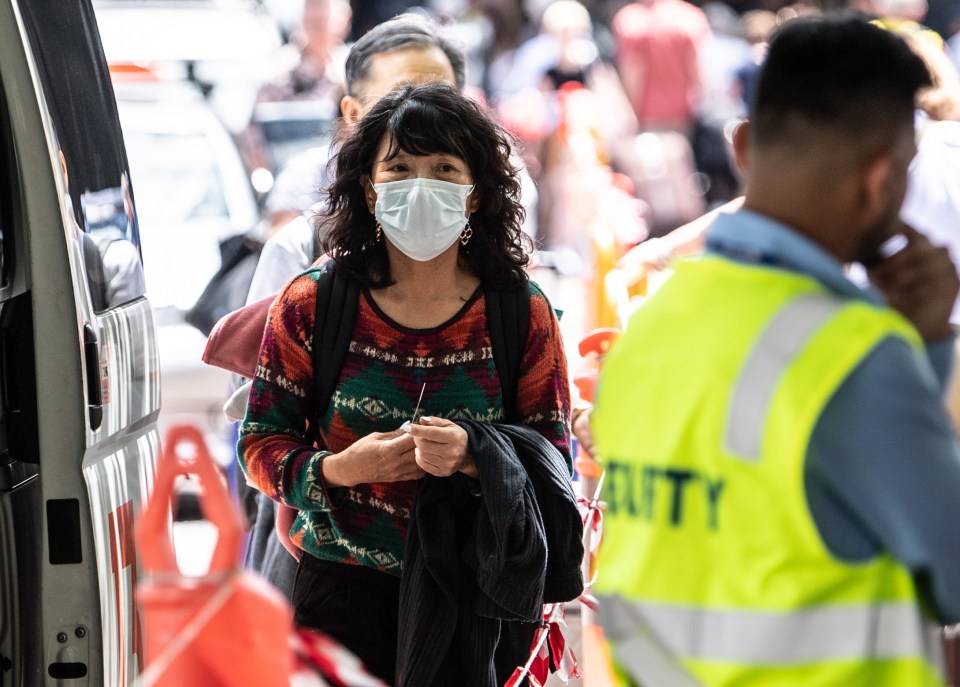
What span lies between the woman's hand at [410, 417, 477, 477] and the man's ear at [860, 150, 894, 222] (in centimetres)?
111

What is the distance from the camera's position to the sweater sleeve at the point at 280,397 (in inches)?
116

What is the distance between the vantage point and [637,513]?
187 centimetres

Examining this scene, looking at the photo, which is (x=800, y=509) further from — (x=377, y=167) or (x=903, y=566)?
(x=377, y=167)

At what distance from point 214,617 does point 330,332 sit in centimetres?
116

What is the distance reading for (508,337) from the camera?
2996 millimetres

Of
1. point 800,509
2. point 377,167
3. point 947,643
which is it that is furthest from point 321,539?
point 947,643

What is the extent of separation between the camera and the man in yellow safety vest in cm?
170

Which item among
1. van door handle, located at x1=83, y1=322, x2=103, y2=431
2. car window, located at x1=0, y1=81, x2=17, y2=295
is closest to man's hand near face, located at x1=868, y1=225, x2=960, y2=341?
van door handle, located at x1=83, y1=322, x2=103, y2=431

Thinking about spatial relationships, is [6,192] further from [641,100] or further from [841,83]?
[641,100]

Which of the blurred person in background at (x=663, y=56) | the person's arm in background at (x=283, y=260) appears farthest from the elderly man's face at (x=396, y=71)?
the blurred person in background at (x=663, y=56)

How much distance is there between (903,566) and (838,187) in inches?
18.8

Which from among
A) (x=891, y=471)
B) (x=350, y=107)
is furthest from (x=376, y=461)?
(x=350, y=107)

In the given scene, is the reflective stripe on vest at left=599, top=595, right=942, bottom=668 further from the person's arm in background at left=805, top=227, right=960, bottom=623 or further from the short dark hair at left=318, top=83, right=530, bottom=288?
the short dark hair at left=318, top=83, right=530, bottom=288

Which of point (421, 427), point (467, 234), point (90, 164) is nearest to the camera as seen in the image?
point (421, 427)
